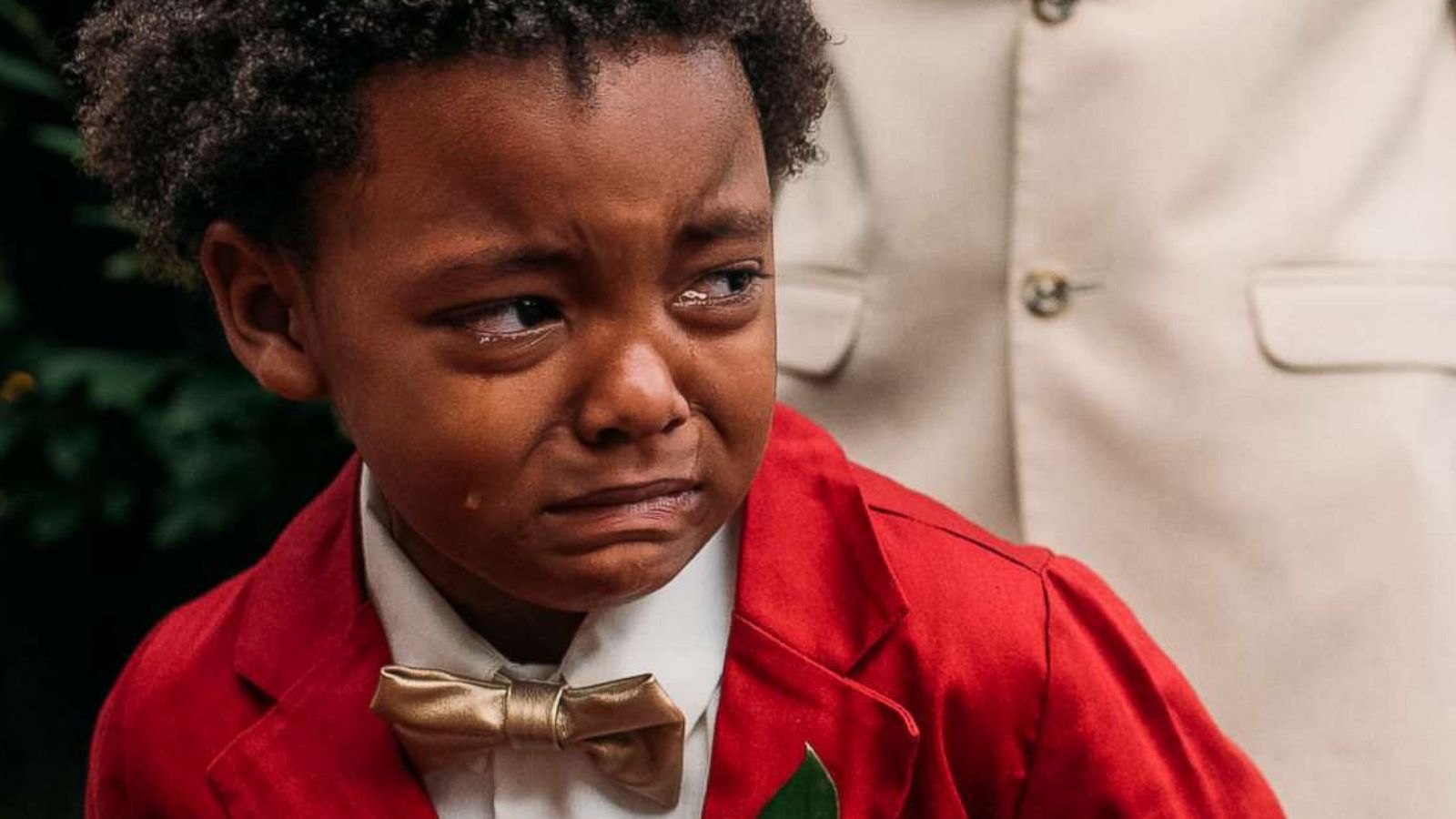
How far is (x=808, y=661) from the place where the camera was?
1.36 metres

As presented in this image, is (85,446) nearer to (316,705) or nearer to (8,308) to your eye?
(8,308)

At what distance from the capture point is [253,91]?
1.24 metres

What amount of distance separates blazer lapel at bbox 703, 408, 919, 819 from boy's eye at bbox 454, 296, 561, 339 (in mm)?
286

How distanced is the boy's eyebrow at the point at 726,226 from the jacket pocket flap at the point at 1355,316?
58 cm

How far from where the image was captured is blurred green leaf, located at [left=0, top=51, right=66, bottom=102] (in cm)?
295

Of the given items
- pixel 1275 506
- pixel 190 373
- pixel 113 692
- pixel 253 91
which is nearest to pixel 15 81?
pixel 190 373

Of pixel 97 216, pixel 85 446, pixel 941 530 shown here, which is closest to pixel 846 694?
pixel 941 530

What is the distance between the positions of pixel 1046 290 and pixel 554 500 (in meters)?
0.63

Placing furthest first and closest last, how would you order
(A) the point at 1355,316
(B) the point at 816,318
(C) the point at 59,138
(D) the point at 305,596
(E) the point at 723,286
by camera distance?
A: (C) the point at 59,138 < (B) the point at 816,318 < (A) the point at 1355,316 < (D) the point at 305,596 < (E) the point at 723,286

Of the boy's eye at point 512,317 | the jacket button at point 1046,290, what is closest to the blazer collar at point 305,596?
the boy's eye at point 512,317

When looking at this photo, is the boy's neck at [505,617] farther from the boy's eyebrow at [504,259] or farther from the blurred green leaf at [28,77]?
the blurred green leaf at [28,77]

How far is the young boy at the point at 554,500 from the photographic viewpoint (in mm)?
1187

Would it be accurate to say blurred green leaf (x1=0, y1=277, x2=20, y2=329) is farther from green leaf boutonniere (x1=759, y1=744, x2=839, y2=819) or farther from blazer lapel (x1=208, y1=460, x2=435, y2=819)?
green leaf boutonniere (x1=759, y1=744, x2=839, y2=819)

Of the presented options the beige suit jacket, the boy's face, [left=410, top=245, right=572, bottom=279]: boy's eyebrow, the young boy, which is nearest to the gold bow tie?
the young boy
